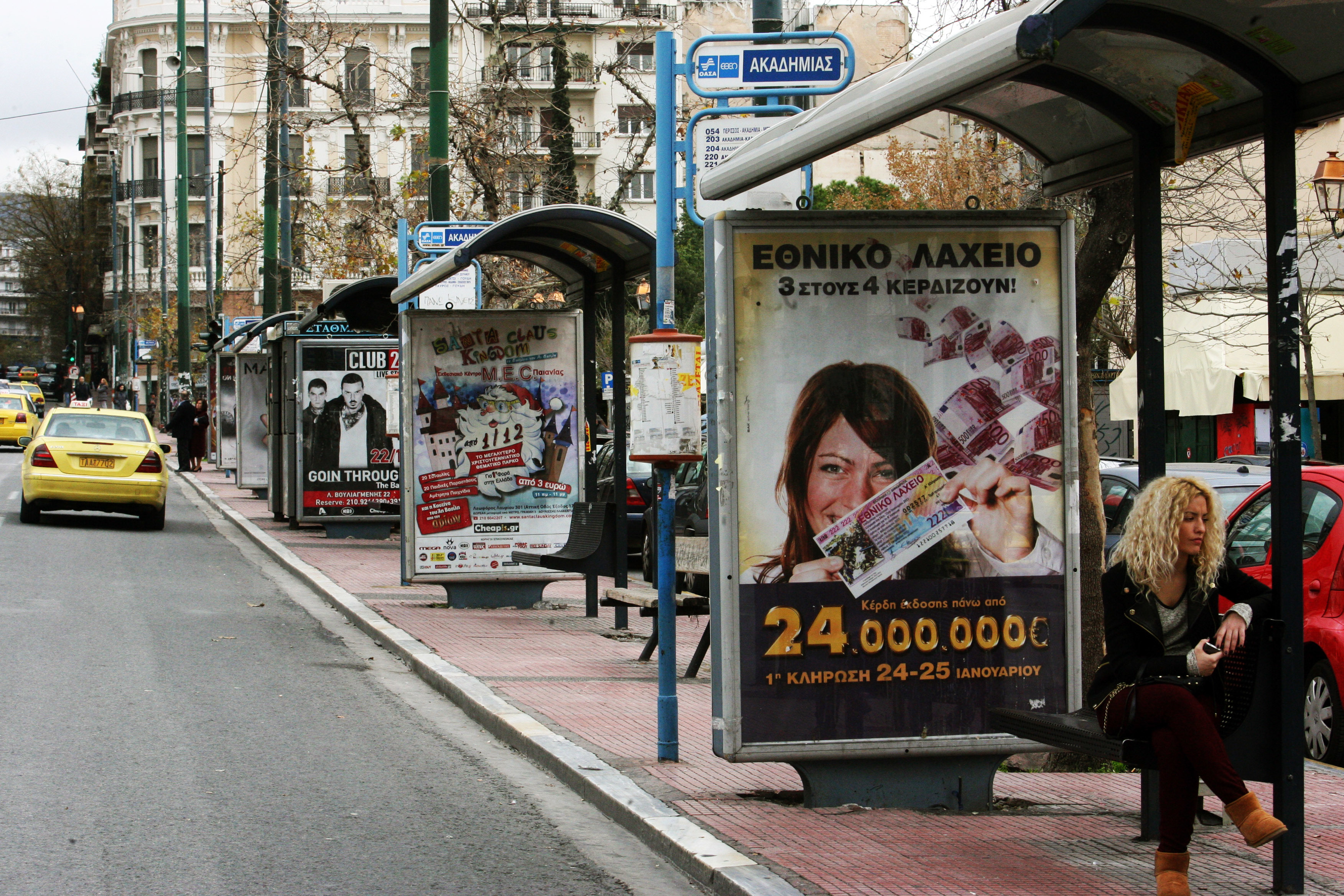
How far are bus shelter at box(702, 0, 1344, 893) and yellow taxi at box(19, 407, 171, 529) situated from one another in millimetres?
17369

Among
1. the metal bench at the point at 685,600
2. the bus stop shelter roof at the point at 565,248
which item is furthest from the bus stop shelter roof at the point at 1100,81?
the bus stop shelter roof at the point at 565,248

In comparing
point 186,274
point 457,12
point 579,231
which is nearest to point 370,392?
point 457,12

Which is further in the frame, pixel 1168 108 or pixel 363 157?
pixel 363 157

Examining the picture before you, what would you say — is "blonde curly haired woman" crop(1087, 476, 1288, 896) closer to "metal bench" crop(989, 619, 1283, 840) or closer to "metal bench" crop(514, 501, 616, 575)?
"metal bench" crop(989, 619, 1283, 840)

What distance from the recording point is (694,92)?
880 centimetres

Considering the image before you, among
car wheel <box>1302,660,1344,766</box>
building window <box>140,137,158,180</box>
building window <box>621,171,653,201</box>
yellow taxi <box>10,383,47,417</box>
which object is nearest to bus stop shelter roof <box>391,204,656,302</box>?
car wheel <box>1302,660,1344,766</box>

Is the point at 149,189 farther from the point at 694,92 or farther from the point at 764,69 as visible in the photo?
the point at 764,69

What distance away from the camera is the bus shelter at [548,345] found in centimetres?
1112

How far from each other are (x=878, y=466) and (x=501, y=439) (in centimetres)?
791

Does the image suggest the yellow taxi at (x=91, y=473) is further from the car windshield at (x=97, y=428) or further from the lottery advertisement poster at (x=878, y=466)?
the lottery advertisement poster at (x=878, y=466)

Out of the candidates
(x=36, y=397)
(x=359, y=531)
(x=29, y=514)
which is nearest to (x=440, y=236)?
(x=359, y=531)

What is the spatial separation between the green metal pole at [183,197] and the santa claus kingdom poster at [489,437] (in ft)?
57.1

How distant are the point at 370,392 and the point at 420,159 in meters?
14.9

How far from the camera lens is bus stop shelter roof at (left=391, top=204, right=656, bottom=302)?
35.7ft
